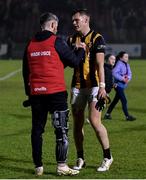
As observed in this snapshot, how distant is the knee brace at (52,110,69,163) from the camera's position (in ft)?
25.2

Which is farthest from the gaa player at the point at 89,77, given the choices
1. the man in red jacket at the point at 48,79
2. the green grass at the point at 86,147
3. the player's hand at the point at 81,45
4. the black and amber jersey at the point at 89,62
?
the green grass at the point at 86,147

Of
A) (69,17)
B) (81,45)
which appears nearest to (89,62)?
(81,45)

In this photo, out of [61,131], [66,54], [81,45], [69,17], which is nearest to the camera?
[66,54]

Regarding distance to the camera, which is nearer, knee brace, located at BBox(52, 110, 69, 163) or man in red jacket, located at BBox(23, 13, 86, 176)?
man in red jacket, located at BBox(23, 13, 86, 176)

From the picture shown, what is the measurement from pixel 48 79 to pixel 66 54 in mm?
394

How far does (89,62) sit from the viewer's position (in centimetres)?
804

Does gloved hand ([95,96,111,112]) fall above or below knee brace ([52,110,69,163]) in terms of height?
above

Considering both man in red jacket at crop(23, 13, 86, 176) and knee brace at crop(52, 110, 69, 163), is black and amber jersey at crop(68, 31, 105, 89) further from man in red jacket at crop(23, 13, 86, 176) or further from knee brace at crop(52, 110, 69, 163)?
knee brace at crop(52, 110, 69, 163)

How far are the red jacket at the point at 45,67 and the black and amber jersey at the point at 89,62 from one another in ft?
1.58

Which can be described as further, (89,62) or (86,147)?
(86,147)

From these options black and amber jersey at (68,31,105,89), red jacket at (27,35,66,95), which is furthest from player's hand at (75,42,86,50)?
red jacket at (27,35,66,95)

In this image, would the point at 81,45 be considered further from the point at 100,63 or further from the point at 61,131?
the point at 61,131

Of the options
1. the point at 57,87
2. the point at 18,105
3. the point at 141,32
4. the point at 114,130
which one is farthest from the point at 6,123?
the point at 141,32

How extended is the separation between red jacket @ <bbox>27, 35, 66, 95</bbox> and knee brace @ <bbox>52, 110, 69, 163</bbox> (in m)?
0.32
